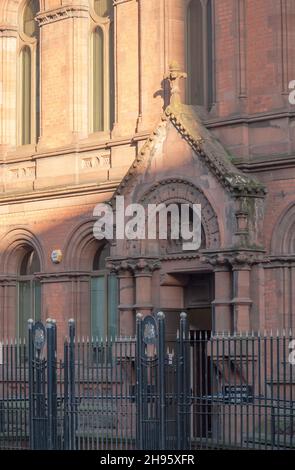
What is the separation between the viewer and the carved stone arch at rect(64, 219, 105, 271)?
32094mm

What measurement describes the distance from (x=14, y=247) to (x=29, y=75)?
4.33m

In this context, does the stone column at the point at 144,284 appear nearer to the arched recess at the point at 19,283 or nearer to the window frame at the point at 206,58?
the window frame at the point at 206,58

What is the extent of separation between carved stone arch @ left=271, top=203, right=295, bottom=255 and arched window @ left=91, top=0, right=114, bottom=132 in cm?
626

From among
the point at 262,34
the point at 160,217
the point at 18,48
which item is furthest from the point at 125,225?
the point at 18,48

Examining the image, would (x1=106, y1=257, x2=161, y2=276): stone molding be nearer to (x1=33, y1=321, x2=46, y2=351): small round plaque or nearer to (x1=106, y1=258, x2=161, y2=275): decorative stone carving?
(x1=106, y1=258, x2=161, y2=275): decorative stone carving

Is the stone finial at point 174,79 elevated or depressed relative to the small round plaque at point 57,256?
elevated

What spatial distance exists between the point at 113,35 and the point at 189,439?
12975 mm

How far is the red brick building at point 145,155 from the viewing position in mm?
27719

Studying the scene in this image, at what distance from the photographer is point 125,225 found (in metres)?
29.9

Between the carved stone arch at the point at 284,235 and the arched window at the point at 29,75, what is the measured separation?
28.5ft

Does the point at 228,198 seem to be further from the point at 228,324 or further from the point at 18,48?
the point at 18,48

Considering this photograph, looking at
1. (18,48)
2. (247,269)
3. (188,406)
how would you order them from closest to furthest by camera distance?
1. (188,406)
2. (247,269)
3. (18,48)

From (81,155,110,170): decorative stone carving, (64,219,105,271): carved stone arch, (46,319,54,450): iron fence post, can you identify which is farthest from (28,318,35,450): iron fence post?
(81,155,110,170): decorative stone carving

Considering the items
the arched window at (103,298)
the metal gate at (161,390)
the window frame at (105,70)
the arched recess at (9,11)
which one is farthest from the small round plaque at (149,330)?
the arched recess at (9,11)
